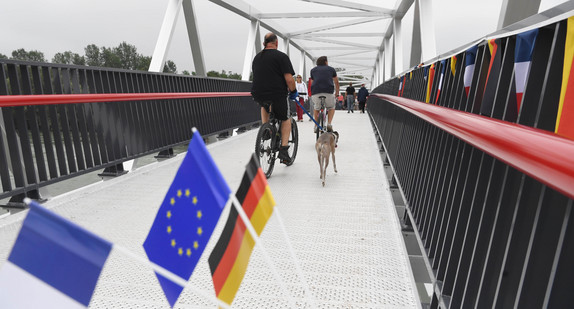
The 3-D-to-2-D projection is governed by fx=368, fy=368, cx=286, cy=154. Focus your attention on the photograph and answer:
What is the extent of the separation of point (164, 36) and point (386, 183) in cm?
641

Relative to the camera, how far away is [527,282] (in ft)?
4.02

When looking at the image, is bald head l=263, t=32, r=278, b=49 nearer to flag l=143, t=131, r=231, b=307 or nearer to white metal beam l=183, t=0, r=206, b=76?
flag l=143, t=131, r=231, b=307

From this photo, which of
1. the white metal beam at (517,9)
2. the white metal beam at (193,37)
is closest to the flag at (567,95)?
the white metal beam at (517,9)

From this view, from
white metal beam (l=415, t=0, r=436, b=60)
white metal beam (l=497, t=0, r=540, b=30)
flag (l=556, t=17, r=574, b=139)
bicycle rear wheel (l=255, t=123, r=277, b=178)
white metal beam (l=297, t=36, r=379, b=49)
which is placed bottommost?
bicycle rear wheel (l=255, t=123, r=277, b=178)

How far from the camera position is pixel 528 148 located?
97 cm

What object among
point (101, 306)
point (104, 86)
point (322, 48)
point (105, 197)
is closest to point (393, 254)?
point (101, 306)

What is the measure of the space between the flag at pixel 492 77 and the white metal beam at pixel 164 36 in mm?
7348

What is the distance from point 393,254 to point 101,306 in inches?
77.9

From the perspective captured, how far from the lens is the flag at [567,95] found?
3.60ft

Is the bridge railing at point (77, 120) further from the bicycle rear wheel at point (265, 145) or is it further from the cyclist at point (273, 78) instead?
the bicycle rear wheel at point (265, 145)

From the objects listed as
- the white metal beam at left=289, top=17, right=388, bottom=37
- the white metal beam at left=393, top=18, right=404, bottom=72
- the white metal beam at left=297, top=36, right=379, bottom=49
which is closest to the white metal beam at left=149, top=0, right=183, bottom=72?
the white metal beam at left=393, top=18, right=404, bottom=72

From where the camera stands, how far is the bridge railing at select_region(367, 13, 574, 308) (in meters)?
1.05

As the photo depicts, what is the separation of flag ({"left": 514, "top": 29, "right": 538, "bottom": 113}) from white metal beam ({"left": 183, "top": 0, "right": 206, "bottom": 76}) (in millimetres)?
9961

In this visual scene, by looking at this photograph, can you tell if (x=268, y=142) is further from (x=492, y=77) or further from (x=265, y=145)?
(x=492, y=77)
